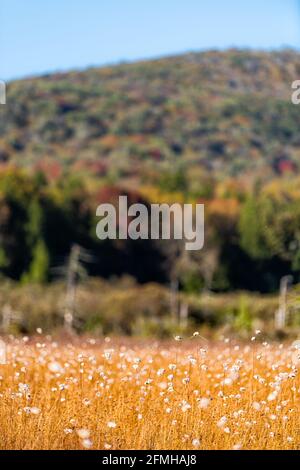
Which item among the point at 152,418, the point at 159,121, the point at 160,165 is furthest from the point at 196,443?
the point at 159,121

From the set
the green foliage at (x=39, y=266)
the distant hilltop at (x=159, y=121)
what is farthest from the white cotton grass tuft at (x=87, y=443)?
the distant hilltop at (x=159, y=121)

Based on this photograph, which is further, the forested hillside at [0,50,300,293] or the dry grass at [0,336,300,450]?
the forested hillside at [0,50,300,293]

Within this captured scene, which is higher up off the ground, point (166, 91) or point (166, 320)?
point (166, 91)

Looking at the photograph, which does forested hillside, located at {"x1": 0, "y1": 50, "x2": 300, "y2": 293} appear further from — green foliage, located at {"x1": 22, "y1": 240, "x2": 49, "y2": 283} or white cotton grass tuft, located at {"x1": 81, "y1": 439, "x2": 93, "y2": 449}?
white cotton grass tuft, located at {"x1": 81, "y1": 439, "x2": 93, "y2": 449}

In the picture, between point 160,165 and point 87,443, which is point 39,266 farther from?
point 160,165

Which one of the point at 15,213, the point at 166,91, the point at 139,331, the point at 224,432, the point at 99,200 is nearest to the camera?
the point at 224,432

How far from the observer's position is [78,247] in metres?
51.9

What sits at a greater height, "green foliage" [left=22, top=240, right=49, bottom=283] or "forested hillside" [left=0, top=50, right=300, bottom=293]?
"forested hillside" [left=0, top=50, right=300, bottom=293]

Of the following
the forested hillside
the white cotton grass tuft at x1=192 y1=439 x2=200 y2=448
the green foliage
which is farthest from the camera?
the green foliage

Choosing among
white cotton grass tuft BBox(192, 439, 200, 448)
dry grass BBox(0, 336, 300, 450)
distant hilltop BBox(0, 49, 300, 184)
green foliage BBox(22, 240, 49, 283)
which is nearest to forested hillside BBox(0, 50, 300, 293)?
green foliage BBox(22, 240, 49, 283)

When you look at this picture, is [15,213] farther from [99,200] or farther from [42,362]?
[42,362]

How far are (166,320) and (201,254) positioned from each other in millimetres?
18651
